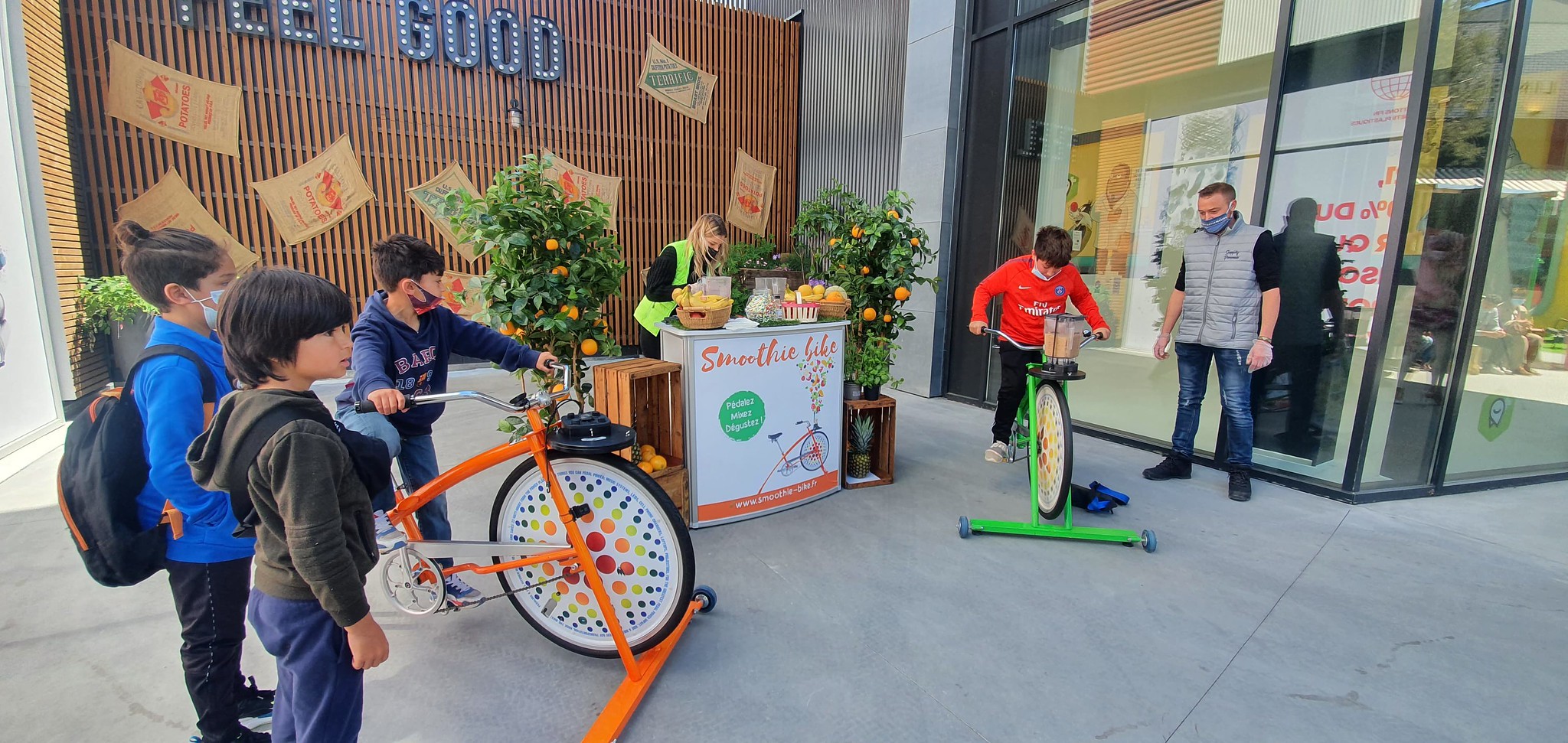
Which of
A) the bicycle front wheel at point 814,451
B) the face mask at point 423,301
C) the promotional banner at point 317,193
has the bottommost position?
the bicycle front wheel at point 814,451

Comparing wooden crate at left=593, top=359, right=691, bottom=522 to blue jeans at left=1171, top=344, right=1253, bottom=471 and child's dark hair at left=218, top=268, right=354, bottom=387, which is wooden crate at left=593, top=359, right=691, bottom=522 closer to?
child's dark hair at left=218, top=268, right=354, bottom=387

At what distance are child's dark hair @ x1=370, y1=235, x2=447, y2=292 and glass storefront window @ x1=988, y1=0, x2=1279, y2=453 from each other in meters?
4.94

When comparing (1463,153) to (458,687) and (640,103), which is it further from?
(640,103)

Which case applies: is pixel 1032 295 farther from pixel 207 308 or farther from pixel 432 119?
pixel 432 119

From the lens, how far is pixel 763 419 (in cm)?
356

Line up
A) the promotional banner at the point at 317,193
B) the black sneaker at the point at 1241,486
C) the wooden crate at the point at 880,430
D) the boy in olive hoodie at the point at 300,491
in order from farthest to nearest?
the promotional banner at the point at 317,193 < the wooden crate at the point at 880,430 < the black sneaker at the point at 1241,486 < the boy in olive hoodie at the point at 300,491

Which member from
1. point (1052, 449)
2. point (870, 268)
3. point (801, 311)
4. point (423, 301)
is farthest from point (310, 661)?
point (870, 268)

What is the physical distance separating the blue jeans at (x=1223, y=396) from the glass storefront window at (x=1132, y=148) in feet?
1.63

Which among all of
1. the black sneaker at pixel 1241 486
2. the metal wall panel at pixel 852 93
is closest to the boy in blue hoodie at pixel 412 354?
the black sneaker at pixel 1241 486

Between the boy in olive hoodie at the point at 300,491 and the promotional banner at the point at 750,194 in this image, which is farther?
the promotional banner at the point at 750,194

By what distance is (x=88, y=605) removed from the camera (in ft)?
8.88

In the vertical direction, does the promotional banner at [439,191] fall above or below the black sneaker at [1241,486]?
above

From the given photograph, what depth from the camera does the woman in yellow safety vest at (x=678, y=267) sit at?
4184 millimetres

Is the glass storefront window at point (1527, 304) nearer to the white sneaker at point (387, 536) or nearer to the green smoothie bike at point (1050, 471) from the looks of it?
the green smoothie bike at point (1050, 471)
